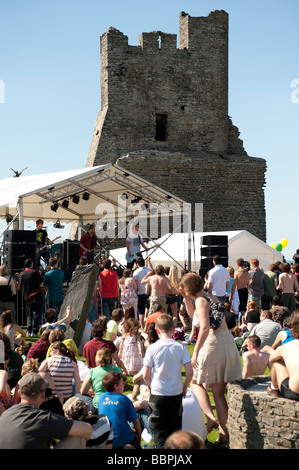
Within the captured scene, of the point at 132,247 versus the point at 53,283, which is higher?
the point at 132,247

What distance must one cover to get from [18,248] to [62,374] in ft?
24.6

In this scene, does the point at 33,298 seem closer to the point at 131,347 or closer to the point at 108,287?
the point at 108,287

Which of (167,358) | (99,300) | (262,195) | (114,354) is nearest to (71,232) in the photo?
(262,195)

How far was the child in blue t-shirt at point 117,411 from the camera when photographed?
4.89 meters

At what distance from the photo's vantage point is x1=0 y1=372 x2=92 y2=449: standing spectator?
3.83 m

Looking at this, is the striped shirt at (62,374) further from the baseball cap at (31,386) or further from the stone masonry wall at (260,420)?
the baseball cap at (31,386)

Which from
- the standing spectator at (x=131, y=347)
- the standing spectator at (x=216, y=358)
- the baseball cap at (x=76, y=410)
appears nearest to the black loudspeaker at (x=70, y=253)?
the standing spectator at (x=131, y=347)

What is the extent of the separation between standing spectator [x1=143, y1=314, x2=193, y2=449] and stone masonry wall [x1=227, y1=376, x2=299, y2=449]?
457 mm

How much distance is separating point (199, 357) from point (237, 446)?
2.87 ft

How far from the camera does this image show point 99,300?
1182 centimetres

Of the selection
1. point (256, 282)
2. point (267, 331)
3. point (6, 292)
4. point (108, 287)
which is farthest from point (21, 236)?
point (267, 331)

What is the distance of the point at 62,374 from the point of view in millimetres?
5797

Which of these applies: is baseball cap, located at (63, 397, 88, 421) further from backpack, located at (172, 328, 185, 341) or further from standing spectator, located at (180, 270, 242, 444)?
backpack, located at (172, 328, 185, 341)

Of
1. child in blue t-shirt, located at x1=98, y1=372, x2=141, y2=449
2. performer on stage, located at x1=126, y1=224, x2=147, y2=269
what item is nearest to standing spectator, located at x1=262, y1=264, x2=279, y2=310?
performer on stage, located at x1=126, y1=224, x2=147, y2=269
